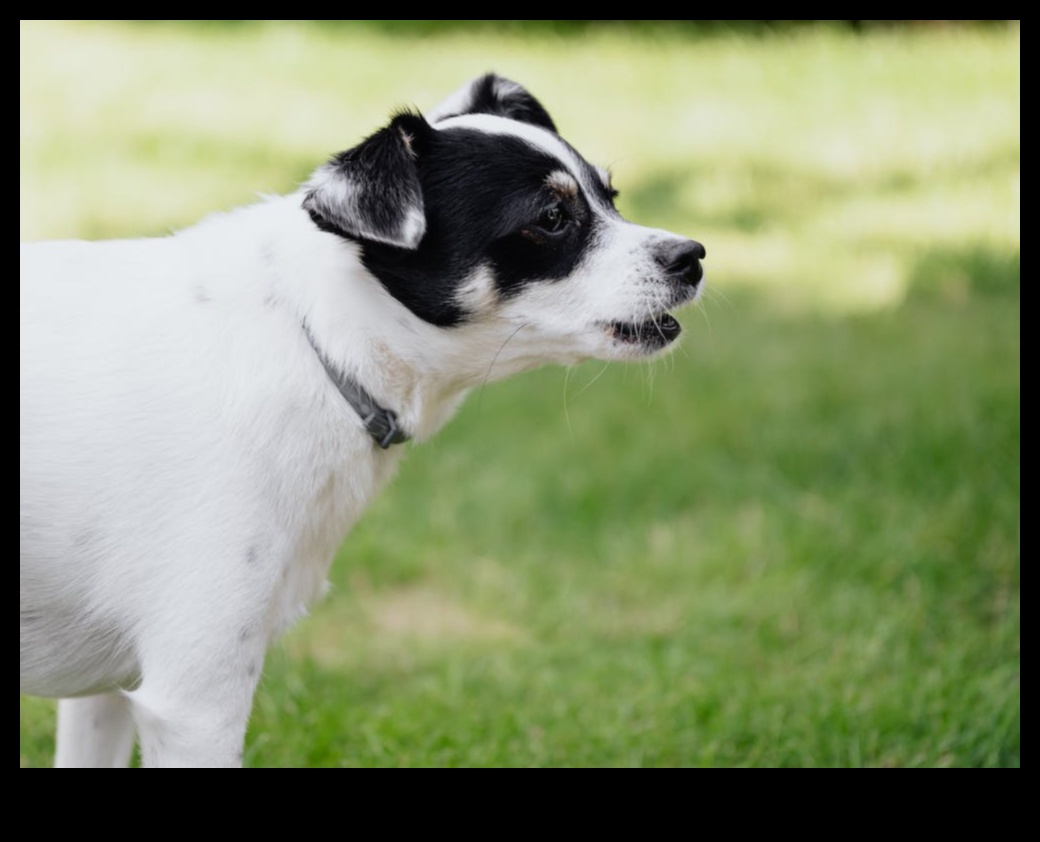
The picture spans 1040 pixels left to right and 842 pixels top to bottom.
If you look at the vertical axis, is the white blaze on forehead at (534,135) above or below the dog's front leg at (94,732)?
above

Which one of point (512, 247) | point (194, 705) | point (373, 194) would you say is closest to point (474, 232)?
point (512, 247)

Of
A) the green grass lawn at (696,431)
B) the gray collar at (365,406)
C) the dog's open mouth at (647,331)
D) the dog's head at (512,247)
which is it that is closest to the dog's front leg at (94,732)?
the green grass lawn at (696,431)

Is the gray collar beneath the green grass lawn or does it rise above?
above

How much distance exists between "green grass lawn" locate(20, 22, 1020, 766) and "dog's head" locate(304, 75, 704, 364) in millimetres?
374

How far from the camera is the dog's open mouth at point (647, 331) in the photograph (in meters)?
2.92

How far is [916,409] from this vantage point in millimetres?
5797

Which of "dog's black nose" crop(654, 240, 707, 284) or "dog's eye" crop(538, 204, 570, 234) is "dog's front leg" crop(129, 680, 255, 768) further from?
"dog's black nose" crop(654, 240, 707, 284)

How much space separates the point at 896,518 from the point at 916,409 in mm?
933

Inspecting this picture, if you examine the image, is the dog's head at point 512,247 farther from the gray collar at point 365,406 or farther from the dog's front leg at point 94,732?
the dog's front leg at point 94,732

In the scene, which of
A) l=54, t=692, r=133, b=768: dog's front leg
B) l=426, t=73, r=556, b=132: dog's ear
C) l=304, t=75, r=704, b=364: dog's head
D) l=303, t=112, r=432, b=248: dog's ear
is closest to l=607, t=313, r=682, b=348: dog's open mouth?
l=304, t=75, r=704, b=364: dog's head

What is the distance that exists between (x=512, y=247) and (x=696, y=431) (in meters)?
3.11

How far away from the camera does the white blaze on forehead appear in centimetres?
296

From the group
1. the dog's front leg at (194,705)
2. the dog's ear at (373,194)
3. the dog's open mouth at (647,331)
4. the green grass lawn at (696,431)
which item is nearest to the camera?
the dog's front leg at (194,705)

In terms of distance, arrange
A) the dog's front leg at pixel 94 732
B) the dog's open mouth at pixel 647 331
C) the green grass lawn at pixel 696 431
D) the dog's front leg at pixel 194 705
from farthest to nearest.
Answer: the green grass lawn at pixel 696 431
the dog's front leg at pixel 94 732
the dog's open mouth at pixel 647 331
the dog's front leg at pixel 194 705
